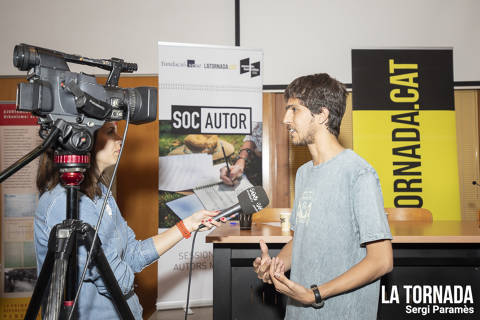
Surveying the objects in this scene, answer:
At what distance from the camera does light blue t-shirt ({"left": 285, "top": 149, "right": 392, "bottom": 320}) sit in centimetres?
111

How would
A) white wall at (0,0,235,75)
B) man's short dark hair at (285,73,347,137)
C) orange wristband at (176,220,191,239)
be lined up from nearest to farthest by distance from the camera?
1. man's short dark hair at (285,73,347,137)
2. orange wristband at (176,220,191,239)
3. white wall at (0,0,235,75)

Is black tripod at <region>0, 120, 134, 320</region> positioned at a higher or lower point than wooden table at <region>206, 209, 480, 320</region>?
higher

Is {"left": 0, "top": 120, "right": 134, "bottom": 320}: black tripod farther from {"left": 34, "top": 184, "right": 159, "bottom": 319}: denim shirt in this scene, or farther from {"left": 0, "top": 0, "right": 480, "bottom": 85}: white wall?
{"left": 0, "top": 0, "right": 480, "bottom": 85}: white wall

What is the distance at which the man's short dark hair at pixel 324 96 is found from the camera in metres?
1.36

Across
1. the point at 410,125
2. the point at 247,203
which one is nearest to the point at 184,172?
the point at 247,203

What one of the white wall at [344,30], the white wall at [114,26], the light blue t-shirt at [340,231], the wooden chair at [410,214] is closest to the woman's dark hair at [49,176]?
the light blue t-shirt at [340,231]

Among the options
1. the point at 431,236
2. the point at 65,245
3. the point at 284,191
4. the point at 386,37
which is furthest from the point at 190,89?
the point at 65,245

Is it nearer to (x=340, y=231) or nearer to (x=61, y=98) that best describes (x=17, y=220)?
(x=61, y=98)

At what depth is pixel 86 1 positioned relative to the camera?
337cm

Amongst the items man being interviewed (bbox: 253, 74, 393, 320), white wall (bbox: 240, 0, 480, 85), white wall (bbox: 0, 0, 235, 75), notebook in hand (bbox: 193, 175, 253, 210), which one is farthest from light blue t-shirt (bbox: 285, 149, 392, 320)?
white wall (bbox: 0, 0, 235, 75)

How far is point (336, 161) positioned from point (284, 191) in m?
2.21

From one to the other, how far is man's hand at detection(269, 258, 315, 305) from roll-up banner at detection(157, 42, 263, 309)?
195 cm

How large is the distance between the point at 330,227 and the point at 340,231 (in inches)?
1.4

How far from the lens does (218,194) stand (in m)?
3.11
